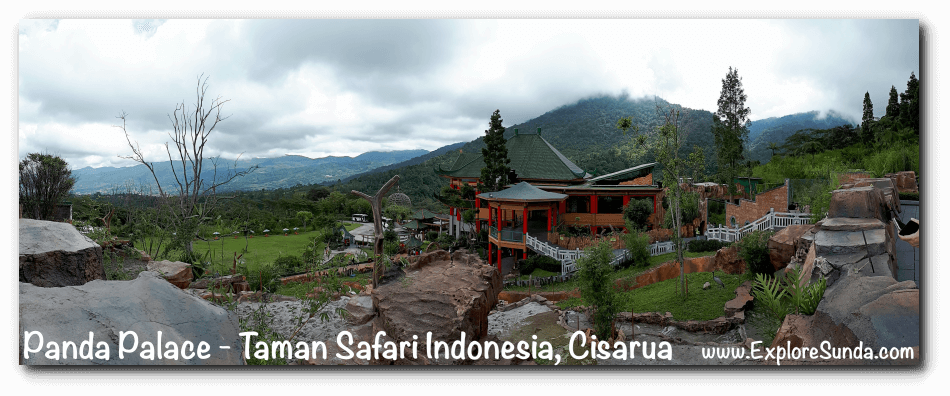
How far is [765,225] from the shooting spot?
11.1 meters

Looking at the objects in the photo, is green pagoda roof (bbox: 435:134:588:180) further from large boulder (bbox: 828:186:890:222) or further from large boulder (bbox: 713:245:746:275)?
large boulder (bbox: 828:186:890:222)

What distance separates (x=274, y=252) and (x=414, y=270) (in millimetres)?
11648

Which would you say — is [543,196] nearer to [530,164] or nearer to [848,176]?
[530,164]

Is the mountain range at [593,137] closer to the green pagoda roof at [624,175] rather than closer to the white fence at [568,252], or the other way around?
the green pagoda roof at [624,175]

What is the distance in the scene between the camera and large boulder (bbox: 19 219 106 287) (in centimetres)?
383

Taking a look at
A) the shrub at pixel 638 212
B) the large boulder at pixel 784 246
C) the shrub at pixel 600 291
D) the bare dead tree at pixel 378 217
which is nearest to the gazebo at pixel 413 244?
the shrub at pixel 638 212

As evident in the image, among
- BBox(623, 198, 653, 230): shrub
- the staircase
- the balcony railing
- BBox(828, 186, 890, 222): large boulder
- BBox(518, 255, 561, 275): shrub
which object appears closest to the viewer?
BBox(828, 186, 890, 222): large boulder

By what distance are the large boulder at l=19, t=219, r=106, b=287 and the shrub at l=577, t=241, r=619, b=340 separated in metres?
6.11

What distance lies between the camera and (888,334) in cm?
277

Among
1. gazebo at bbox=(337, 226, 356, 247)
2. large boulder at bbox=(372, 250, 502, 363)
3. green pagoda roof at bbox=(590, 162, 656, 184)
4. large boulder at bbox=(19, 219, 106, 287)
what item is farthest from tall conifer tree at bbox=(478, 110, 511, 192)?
large boulder at bbox=(19, 219, 106, 287)

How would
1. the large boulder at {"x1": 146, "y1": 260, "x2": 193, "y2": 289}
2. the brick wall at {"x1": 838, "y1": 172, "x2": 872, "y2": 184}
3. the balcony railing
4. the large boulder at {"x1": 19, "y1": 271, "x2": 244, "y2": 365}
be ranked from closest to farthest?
the large boulder at {"x1": 19, "y1": 271, "x2": 244, "y2": 365} → the large boulder at {"x1": 146, "y1": 260, "x2": 193, "y2": 289} → the brick wall at {"x1": 838, "y1": 172, "x2": 872, "y2": 184} → the balcony railing

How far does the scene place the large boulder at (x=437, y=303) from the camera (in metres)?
4.80

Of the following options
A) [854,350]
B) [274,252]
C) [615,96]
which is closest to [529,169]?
[274,252]

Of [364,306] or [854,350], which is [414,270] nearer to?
[364,306]
